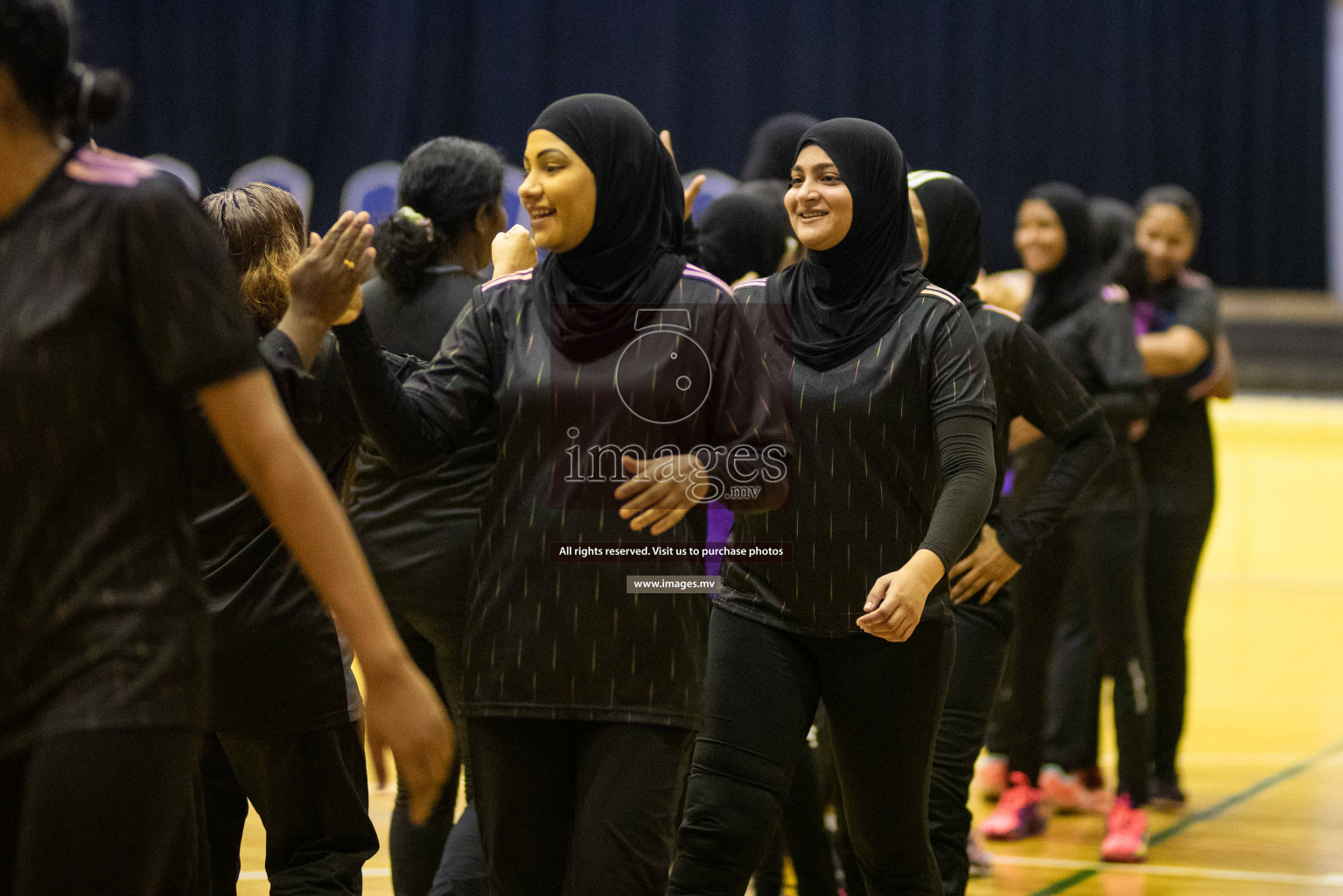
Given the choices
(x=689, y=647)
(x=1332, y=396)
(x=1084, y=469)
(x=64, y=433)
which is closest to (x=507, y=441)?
(x=689, y=647)

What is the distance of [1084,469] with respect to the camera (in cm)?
333

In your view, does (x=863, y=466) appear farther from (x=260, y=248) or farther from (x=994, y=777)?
(x=994, y=777)

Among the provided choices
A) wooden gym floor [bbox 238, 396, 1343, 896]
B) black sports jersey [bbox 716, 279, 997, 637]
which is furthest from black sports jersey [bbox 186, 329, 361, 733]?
wooden gym floor [bbox 238, 396, 1343, 896]

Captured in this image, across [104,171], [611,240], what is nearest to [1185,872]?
[611,240]

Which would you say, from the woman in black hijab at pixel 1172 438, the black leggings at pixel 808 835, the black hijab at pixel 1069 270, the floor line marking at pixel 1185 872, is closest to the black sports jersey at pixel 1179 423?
the woman in black hijab at pixel 1172 438

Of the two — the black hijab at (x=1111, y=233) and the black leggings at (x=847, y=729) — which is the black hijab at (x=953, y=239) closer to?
the black leggings at (x=847, y=729)

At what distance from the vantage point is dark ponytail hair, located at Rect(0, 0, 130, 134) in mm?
1508

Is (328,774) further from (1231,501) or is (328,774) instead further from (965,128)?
(965,128)

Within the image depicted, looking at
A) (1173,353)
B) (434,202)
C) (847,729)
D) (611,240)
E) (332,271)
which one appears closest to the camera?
(332,271)

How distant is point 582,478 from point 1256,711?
16.9 feet

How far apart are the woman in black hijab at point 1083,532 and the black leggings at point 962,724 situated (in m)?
1.39

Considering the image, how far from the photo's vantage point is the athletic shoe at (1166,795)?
16.2 ft

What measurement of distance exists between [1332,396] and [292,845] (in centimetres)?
938

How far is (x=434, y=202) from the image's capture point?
3.08 meters
